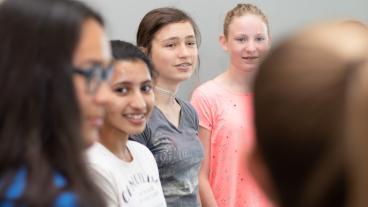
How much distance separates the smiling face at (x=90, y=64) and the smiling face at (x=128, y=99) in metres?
0.56

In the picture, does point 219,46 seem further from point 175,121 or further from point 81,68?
point 81,68

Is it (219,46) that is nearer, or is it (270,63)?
(270,63)

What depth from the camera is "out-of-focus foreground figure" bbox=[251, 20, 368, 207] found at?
52 centimetres

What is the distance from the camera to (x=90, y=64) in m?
0.91

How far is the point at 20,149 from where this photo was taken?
2.73 ft

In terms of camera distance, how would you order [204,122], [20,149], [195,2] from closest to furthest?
[20,149] < [204,122] < [195,2]

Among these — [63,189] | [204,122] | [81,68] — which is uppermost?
[81,68]

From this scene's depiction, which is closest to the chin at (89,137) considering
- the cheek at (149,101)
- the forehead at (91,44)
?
the forehead at (91,44)

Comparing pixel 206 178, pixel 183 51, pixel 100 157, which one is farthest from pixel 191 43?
pixel 100 157

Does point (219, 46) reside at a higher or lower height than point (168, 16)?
lower

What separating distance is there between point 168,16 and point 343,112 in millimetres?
1497

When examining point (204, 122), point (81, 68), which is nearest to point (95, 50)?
point (81, 68)

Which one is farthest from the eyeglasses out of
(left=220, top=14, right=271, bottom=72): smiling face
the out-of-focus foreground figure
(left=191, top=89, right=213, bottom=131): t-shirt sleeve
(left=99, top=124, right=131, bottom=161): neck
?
(left=220, top=14, right=271, bottom=72): smiling face

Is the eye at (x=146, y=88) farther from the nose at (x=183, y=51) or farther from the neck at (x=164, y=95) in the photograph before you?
the nose at (x=183, y=51)
